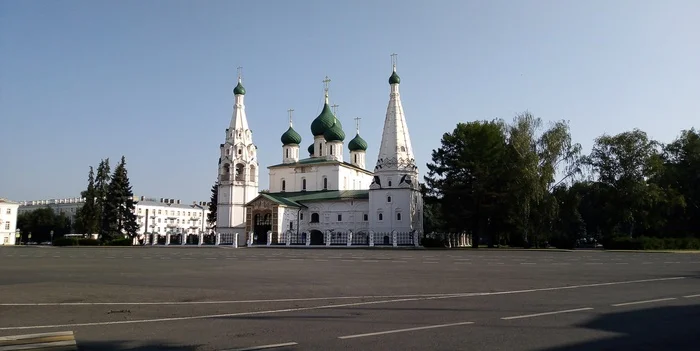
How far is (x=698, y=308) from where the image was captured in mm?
10281

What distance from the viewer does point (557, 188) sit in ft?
172

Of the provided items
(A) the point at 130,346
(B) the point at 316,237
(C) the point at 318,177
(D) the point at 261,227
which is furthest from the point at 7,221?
(A) the point at 130,346

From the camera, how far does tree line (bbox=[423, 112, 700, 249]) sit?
50.0 meters

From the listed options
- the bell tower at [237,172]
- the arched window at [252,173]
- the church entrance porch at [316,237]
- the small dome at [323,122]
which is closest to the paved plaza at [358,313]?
the church entrance porch at [316,237]

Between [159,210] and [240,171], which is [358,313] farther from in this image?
[159,210]

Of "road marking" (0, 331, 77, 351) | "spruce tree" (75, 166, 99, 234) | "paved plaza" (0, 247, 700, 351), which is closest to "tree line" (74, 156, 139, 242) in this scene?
"spruce tree" (75, 166, 99, 234)

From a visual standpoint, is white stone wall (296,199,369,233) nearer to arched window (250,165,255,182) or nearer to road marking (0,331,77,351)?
arched window (250,165,255,182)

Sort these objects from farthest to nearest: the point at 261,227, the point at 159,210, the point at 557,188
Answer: the point at 159,210 < the point at 261,227 < the point at 557,188

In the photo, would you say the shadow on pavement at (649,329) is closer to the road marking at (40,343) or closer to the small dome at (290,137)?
the road marking at (40,343)

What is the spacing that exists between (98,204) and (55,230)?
33402mm

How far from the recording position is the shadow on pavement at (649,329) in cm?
699

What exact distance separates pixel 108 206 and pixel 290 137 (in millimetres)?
27752

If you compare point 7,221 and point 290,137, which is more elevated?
point 290,137

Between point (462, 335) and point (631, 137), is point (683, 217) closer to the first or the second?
point (631, 137)
